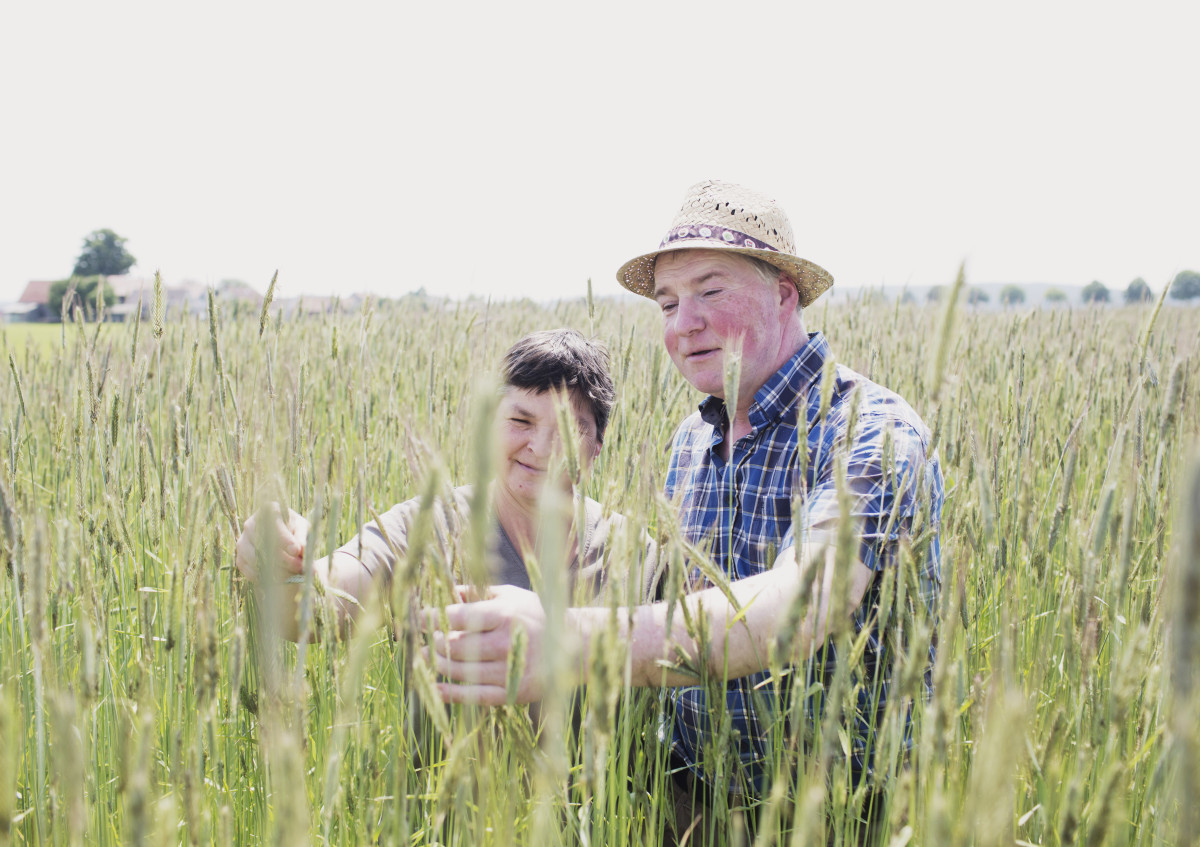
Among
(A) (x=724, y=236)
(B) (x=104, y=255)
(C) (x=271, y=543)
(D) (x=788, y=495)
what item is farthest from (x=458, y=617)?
(B) (x=104, y=255)

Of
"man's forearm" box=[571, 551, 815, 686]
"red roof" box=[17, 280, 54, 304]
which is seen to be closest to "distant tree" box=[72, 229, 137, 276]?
"red roof" box=[17, 280, 54, 304]

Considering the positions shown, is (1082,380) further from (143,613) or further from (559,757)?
(143,613)

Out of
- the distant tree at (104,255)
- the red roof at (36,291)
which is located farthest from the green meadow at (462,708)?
the red roof at (36,291)

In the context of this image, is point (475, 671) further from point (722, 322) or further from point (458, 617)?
point (722, 322)

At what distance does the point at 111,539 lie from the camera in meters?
1.12

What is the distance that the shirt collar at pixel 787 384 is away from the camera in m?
1.73

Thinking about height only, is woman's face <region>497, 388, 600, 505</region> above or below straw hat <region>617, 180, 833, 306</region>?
below

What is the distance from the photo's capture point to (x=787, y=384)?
5.74 feet

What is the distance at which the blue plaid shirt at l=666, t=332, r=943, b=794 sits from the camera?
4.10 feet

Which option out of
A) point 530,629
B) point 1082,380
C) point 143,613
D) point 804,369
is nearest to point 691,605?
point 530,629

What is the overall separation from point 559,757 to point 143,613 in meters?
0.57

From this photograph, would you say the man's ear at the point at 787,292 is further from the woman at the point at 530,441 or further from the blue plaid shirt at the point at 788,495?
the woman at the point at 530,441

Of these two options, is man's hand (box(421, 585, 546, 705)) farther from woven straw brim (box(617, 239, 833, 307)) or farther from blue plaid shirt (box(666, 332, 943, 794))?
woven straw brim (box(617, 239, 833, 307))

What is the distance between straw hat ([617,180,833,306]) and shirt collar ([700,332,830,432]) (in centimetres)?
21
